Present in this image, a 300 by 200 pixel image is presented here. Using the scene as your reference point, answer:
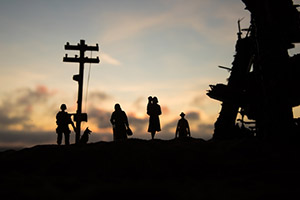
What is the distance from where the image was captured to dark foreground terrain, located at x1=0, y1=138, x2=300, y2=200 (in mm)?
2309

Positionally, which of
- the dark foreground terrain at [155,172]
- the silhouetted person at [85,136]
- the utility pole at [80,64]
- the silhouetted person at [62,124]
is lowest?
the dark foreground terrain at [155,172]

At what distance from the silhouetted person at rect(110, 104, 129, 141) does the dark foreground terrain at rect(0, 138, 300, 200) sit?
3.88 m

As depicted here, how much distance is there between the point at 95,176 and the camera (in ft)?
10.4

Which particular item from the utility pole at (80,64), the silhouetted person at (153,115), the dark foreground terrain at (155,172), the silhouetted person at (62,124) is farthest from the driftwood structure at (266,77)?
the utility pole at (80,64)

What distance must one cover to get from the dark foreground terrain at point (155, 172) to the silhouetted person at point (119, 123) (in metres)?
3.88

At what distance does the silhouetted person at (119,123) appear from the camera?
8312mm

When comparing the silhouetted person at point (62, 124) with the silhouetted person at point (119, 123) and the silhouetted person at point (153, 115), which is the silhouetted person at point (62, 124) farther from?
the silhouetted person at point (153, 115)

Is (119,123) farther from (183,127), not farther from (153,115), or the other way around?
(183,127)

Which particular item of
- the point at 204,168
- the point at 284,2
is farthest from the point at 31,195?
Result: the point at 284,2

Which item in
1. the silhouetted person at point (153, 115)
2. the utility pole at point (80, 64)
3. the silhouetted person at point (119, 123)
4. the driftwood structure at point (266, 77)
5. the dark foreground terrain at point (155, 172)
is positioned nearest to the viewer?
the dark foreground terrain at point (155, 172)

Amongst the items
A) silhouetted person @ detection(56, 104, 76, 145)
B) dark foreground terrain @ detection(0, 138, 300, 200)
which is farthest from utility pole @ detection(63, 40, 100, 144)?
dark foreground terrain @ detection(0, 138, 300, 200)

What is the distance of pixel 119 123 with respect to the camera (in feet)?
27.3

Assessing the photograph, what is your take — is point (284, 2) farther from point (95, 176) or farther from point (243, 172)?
point (95, 176)

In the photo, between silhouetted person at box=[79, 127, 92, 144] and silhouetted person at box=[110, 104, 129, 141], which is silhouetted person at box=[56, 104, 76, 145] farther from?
silhouetted person at box=[110, 104, 129, 141]
